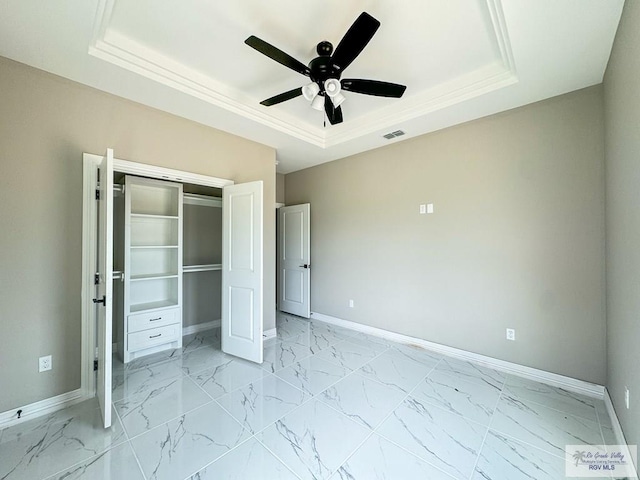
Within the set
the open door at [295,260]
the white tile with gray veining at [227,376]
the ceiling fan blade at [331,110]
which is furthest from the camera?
the open door at [295,260]

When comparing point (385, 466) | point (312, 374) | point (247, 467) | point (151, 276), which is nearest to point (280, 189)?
point (151, 276)

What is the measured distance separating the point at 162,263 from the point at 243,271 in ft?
4.48

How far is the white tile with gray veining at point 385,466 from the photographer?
1.55m

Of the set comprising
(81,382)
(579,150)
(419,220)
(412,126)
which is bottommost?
(81,382)

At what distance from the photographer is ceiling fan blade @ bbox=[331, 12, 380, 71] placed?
58.6 inches

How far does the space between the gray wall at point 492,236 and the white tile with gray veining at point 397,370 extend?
0.52m

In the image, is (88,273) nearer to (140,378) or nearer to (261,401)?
(140,378)

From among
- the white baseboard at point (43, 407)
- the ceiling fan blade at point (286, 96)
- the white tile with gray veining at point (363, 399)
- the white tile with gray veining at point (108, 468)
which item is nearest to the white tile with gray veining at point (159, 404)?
the white tile with gray veining at point (108, 468)

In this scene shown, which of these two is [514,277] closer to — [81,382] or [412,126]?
[412,126]

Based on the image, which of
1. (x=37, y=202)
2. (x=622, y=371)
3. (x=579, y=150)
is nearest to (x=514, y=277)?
(x=622, y=371)

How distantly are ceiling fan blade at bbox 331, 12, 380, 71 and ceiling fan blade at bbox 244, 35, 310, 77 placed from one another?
9.9 inches

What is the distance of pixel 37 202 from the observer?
2131 millimetres

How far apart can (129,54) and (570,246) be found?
4127mm

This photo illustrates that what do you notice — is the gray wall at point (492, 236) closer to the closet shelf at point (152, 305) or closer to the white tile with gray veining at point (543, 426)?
the white tile with gray veining at point (543, 426)
